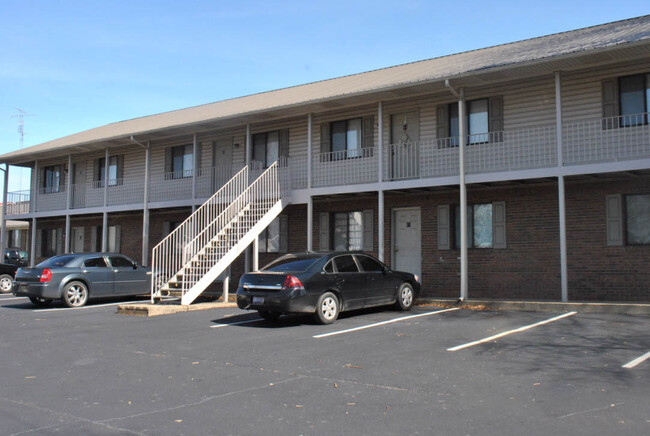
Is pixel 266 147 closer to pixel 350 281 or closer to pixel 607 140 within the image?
pixel 350 281

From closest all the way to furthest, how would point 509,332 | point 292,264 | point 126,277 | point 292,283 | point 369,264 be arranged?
1. point 509,332
2. point 292,283
3. point 292,264
4. point 369,264
5. point 126,277

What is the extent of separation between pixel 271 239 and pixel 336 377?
12.5m

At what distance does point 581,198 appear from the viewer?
13.6 m

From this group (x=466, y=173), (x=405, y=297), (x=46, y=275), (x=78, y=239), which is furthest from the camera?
(x=78, y=239)

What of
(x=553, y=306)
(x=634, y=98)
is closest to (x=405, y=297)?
(x=553, y=306)

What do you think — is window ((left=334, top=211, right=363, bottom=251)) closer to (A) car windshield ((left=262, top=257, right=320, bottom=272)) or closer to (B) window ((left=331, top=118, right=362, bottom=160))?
(B) window ((left=331, top=118, right=362, bottom=160))

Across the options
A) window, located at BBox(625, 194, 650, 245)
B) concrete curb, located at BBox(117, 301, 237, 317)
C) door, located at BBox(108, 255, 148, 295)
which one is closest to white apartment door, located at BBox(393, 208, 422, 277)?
window, located at BBox(625, 194, 650, 245)

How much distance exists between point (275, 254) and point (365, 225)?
3.46 m

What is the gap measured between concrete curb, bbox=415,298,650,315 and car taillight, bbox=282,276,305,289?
4250mm

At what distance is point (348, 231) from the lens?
1741 centimetres

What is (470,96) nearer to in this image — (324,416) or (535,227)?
(535,227)

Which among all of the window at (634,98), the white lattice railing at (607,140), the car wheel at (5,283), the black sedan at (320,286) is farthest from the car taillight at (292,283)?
the car wheel at (5,283)

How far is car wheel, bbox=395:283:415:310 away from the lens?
12.3 metres

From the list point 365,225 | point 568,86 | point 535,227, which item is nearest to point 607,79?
point 568,86
